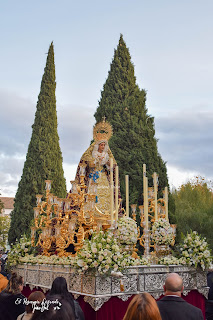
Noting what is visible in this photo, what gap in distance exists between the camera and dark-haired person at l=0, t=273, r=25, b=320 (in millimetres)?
4488

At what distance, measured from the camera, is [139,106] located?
1802 centimetres

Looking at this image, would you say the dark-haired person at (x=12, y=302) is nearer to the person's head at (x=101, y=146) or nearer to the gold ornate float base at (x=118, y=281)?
the gold ornate float base at (x=118, y=281)

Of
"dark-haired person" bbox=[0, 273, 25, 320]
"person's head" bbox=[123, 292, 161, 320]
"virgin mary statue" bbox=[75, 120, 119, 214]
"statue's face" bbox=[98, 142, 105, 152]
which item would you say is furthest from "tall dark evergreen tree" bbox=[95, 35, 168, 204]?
"person's head" bbox=[123, 292, 161, 320]

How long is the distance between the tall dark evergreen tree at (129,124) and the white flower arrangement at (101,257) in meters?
9.11

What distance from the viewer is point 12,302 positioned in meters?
4.64

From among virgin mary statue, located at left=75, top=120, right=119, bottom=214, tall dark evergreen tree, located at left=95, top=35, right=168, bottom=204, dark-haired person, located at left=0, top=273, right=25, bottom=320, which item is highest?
tall dark evergreen tree, located at left=95, top=35, right=168, bottom=204

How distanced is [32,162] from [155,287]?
14617 millimetres

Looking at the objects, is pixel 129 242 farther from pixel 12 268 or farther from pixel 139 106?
pixel 139 106

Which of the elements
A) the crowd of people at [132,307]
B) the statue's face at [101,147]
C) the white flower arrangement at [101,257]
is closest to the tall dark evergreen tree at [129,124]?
the statue's face at [101,147]

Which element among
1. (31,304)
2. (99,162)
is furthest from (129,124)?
(31,304)

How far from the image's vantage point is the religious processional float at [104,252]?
6438 millimetres

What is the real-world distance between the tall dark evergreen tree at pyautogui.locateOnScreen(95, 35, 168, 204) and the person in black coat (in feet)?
39.1

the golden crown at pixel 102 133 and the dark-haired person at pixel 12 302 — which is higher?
the golden crown at pixel 102 133

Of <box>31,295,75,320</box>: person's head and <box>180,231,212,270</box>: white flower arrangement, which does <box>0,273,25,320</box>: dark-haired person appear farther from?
<box>180,231,212,270</box>: white flower arrangement
